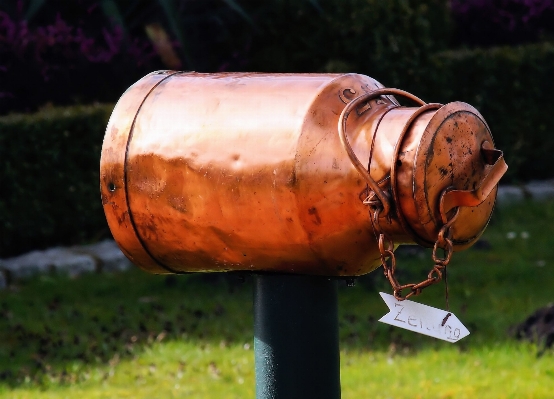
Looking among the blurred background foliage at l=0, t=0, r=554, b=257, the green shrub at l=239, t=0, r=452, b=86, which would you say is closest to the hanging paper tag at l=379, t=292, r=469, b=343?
the blurred background foliage at l=0, t=0, r=554, b=257

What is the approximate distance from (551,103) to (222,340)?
487 centimetres

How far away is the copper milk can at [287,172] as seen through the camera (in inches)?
75.3

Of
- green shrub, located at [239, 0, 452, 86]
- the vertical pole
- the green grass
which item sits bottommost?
the green grass

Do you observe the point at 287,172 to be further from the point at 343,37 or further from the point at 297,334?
the point at 343,37

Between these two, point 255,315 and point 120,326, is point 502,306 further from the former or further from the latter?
point 255,315

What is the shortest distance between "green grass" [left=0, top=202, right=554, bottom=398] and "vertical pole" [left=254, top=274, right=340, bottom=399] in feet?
6.28

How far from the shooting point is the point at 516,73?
848 centimetres

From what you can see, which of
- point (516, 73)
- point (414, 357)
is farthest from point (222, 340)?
point (516, 73)

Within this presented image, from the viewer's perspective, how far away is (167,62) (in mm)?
7301

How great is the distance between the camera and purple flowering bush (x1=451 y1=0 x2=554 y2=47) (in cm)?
931

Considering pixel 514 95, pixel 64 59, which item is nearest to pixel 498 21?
pixel 514 95

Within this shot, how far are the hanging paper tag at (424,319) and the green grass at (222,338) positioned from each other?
2.02 metres

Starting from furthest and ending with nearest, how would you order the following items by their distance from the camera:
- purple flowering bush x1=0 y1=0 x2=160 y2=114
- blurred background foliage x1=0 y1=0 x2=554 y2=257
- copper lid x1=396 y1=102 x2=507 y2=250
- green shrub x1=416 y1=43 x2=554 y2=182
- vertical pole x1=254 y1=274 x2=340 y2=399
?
green shrub x1=416 y1=43 x2=554 y2=182
purple flowering bush x1=0 y1=0 x2=160 y2=114
blurred background foliage x1=0 y1=0 x2=554 y2=257
vertical pole x1=254 y1=274 x2=340 y2=399
copper lid x1=396 y1=102 x2=507 y2=250

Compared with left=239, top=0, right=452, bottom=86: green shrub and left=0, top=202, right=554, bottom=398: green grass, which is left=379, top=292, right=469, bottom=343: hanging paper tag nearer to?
left=0, top=202, right=554, bottom=398: green grass
